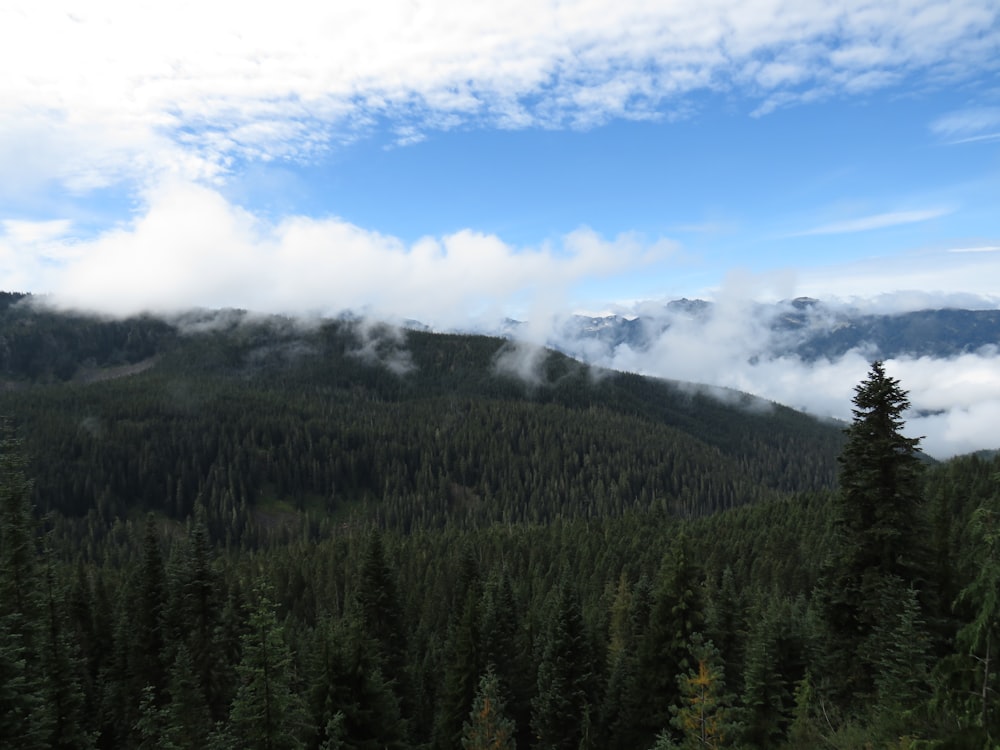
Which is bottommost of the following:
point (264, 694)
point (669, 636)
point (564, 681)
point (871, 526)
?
point (564, 681)

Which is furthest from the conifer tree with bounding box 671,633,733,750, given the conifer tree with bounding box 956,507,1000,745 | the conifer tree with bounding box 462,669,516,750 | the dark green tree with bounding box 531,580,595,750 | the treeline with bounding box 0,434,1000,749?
the dark green tree with bounding box 531,580,595,750

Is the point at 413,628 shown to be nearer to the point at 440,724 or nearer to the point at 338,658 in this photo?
the point at 440,724

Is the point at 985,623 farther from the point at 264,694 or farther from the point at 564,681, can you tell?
the point at 564,681

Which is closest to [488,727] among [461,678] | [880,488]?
[461,678]

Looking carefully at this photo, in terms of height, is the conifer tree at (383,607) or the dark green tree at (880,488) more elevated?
the dark green tree at (880,488)

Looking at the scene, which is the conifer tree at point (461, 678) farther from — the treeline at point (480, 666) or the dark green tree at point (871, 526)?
the dark green tree at point (871, 526)

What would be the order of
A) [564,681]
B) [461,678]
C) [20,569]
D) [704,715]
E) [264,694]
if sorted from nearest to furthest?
[704,715]
[264,694]
[20,569]
[564,681]
[461,678]

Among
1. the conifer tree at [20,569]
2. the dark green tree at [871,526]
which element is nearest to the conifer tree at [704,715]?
the dark green tree at [871,526]

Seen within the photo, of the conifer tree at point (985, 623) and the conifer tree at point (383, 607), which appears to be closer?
the conifer tree at point (985, 623)

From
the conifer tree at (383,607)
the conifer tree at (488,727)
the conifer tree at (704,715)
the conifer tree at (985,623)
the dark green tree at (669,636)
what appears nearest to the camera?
the conifer tree at (985,623)

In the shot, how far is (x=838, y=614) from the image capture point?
2253 centimetres

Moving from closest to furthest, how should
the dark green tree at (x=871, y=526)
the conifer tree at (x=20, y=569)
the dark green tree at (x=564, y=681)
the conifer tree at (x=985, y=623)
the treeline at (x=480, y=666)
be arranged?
the conifer tree at (x=985, y=623) → the treeline at (x=480, y=666) → the dark green tree at (x=871, y=526) → the conifer tree at (x=20, y=569) → the dark green tree at (x=564, y=681)

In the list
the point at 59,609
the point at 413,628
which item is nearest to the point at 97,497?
the point at 413,628

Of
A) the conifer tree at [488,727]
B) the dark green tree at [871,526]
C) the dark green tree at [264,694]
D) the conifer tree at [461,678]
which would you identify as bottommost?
the conifer tree at [461,678]
